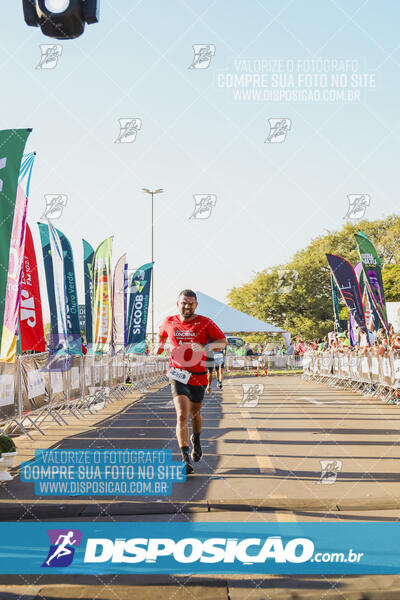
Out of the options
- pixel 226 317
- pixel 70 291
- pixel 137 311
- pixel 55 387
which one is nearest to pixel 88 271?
pixel 137 311

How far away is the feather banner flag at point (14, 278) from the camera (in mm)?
8953

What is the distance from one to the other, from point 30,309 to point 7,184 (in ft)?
18.5

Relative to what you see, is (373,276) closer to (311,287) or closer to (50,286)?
(50,286)

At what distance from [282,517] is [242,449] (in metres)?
3.98

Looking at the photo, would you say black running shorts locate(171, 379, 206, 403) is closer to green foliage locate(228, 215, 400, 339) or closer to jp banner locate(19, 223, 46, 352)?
jp banner locate(19, 223, 46, 352)

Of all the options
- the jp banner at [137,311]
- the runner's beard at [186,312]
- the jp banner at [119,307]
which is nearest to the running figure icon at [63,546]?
the runner's beard at [186,312]

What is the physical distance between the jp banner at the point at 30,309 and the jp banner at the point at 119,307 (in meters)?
9.61

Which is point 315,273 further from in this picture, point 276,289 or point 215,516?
point 215,516

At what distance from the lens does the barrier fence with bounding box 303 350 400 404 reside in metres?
17.9

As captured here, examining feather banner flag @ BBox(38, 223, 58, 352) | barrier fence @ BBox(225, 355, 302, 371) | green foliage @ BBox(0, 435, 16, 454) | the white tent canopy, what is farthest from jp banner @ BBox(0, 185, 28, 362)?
barrier fence @ BBox(225, 355, 302, 371)

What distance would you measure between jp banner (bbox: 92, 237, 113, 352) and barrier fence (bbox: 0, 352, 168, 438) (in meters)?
0.96

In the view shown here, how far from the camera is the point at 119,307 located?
2459 centimetres

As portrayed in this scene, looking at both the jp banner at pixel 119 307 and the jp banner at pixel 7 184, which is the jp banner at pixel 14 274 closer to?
the jp banner at pixel 7 184

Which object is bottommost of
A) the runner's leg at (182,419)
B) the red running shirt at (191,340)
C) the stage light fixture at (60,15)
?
the runner's leg at (182,419)
